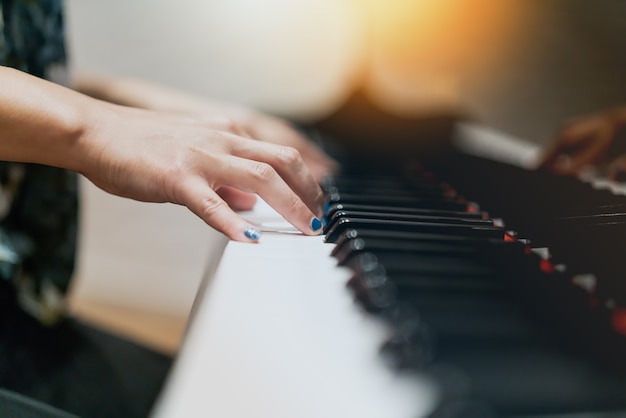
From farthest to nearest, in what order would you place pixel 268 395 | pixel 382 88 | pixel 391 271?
pixel 382 88
pixel 391 271
pixel 268 395

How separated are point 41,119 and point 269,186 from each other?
21 centimetres

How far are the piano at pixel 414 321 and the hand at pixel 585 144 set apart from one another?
460 mm

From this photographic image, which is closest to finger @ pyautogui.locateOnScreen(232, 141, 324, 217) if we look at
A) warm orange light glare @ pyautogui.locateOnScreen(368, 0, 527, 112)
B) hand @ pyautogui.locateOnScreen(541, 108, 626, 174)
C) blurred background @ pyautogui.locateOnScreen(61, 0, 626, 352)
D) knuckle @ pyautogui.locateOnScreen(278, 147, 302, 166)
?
knuckle @ pyautogui.locateOnScreen(278, 147, 302, 166)

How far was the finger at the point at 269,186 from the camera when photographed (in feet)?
1.75

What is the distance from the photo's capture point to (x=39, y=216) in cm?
97

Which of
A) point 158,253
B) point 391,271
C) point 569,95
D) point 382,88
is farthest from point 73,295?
point 391,271

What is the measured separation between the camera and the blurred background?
1448 millimetres

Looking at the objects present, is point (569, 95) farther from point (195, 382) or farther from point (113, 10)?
point (113, 10)

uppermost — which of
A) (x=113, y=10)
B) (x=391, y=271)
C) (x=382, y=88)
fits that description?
(x=113, y=10)

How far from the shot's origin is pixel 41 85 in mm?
532

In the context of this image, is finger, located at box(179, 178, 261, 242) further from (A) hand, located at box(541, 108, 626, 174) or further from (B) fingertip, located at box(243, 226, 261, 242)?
(A) hand, located at box(541, 108, 626, 174)

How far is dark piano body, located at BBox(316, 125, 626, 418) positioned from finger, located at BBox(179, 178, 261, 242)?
0.25 feet

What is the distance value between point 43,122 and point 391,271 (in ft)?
1.11

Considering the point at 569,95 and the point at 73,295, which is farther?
the point at 73,295
